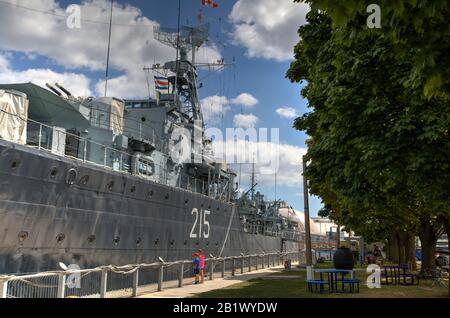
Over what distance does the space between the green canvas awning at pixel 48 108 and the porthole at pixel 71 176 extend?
2.88m

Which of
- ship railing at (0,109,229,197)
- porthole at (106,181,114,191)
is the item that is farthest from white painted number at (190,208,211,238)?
porthole at (106,181,114,191)

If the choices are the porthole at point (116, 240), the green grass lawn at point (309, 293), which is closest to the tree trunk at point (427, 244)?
the green grass lawn at point (309, 293)

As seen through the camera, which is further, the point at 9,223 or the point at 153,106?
the point at 153,106

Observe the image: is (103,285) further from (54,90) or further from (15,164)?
(54,90)

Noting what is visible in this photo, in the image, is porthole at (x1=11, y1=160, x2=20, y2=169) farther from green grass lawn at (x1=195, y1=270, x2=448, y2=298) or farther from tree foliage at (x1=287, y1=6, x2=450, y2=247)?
tree foliage at (x1=287, y1=6, x2=450, y2=247)

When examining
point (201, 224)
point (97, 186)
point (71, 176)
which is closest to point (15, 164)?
point (71, 176)

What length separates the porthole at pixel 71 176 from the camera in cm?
1266

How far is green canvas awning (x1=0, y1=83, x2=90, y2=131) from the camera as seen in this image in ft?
47.0

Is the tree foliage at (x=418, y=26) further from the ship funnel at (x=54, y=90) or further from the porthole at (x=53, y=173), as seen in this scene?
the ship funnel at (x=54, y=90)

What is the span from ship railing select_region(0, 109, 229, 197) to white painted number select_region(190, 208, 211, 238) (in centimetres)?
176
